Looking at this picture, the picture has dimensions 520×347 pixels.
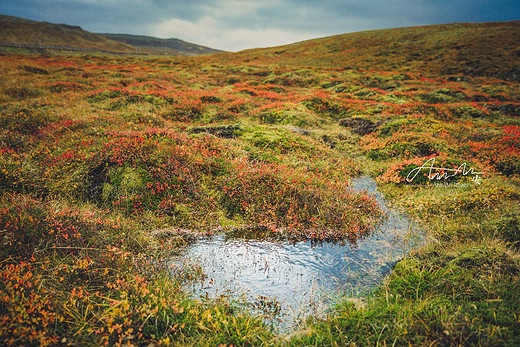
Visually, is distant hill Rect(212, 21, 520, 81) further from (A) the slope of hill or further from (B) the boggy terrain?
(A) the slope of hill

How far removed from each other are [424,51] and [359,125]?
207 ft

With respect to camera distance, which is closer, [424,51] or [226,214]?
[226,214]

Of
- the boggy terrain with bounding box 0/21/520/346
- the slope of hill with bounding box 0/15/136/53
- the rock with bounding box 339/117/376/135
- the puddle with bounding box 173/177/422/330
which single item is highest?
the slope of hill with bounding box 0/15/136/53

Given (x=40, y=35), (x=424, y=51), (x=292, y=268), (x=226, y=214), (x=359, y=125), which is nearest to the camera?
(x=292, y=268)

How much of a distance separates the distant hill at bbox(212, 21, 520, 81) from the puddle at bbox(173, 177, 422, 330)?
53625 mm

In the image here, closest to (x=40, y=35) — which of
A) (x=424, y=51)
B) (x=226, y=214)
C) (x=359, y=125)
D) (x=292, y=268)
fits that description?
(x=424, y=51)

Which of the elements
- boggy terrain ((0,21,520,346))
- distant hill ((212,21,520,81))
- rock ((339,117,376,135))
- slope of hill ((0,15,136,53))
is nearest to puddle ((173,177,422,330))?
boggy terrain ((0,21,520,346))

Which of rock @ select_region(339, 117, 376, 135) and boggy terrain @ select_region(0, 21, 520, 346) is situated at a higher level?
rock @ select_region(339, 117, 376, 135)

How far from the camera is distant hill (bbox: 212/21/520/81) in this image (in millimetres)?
46416

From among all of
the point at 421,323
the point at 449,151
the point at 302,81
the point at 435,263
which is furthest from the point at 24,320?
the point at 302,81

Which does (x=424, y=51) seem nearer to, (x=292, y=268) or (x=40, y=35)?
(x=292, y=268)

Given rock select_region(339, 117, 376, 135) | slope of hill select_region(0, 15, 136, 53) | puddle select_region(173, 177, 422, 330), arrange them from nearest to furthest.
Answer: puddle select_region(173, 177, 422, 330) < rock select_region(339, 117, 376, 135) < slope of hill select_region(0, 15, 136, 53)

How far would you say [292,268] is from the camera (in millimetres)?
5438

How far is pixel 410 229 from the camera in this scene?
22.8 feet
